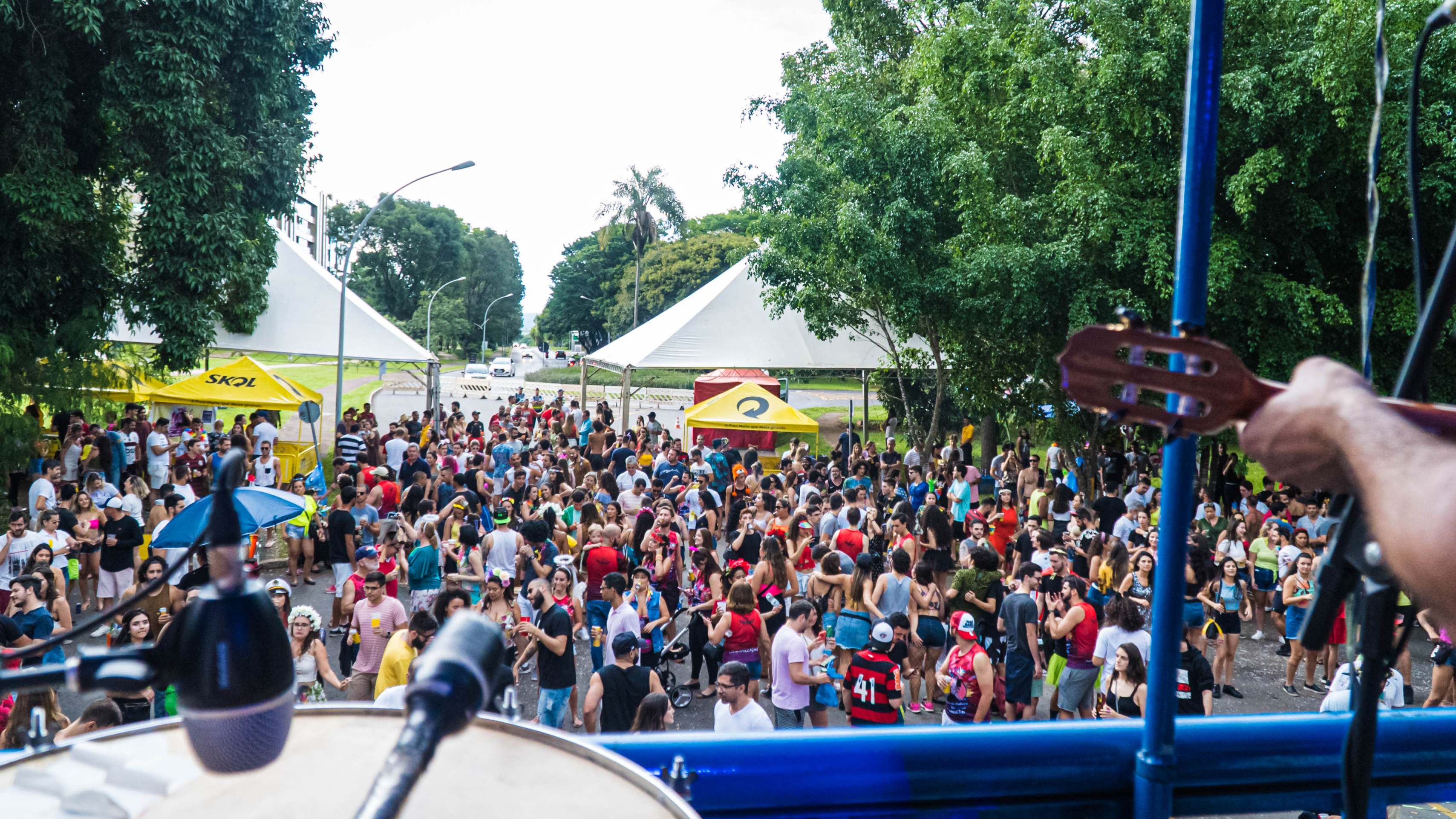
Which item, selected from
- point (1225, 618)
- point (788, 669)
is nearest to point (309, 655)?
point (788, 669)

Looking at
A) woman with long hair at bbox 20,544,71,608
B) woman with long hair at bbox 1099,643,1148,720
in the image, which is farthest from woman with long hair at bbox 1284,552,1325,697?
woman with long hair at bbox 20,544,71,608

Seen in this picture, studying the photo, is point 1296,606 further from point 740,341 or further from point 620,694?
point 740,341

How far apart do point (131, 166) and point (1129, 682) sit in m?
14.9

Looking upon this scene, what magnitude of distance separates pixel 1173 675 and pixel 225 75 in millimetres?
16904

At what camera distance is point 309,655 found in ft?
23.9

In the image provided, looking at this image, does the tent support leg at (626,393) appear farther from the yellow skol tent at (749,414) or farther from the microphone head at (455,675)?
the microphone head at (455,675)

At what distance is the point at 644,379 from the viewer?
61406mm

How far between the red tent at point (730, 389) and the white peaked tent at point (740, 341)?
1.00 metres

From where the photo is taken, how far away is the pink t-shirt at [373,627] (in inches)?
310

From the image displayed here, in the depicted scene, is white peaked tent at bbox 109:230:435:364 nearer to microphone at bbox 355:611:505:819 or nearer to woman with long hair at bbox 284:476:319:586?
woman with long hair at bbox 284:476:319:586

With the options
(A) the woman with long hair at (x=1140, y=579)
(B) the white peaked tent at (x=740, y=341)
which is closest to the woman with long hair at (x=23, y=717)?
(A) the woman with long hair at (x=1140, y=579)

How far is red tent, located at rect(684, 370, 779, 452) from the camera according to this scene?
73.8ft

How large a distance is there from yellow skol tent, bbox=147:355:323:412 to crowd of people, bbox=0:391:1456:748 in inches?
44.3

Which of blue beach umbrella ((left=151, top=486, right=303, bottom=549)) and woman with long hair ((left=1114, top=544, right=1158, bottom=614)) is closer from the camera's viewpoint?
woman with long hair ((left=1114, top=544, right=1158, bottom=614))
